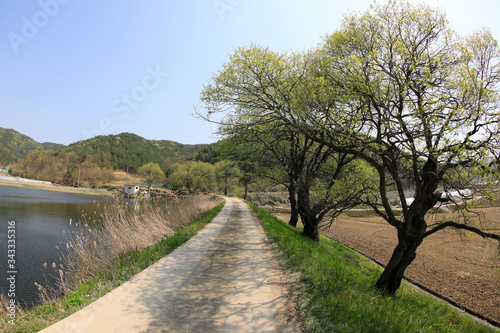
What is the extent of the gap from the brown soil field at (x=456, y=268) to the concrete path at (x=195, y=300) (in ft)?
19.7

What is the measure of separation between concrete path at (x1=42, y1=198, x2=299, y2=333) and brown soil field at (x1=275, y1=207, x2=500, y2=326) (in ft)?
19.7

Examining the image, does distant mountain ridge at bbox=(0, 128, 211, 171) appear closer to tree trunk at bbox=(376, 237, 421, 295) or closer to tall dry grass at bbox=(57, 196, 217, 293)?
tall dry grass at bbox=(57, 196, 217, 293)

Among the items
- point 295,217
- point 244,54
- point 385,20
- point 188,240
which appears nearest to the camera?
point 385,20

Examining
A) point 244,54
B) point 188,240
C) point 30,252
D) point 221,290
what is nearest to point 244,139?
point 244,54

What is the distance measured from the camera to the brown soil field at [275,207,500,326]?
10.9m

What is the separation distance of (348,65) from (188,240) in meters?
7.36

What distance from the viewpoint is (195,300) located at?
4.66 m

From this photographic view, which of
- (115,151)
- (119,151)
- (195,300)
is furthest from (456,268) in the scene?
(119,151)

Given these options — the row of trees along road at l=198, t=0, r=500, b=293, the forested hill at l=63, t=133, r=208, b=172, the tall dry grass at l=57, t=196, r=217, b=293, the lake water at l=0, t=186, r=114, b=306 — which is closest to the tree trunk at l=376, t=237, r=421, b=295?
the row of trees along road at l=198, t=0, r=500, b=293

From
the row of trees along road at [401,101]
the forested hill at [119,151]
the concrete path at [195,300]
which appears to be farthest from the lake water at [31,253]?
the forested hill at [119,151]

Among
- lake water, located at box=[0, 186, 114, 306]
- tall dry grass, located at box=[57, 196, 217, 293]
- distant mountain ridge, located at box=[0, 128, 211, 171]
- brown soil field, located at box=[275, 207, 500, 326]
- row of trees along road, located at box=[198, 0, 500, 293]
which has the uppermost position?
distant mountain ridge, located at box=[0, 128, 211, 171]

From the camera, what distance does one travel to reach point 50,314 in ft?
14.0

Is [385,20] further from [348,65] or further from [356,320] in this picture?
[356,320]

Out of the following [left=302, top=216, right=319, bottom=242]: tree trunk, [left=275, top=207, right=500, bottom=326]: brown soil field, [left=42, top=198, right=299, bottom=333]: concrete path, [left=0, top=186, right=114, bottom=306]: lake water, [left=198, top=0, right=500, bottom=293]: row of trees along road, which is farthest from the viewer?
[left=302, top=216, right=319, bottom=242]: tree trunk
